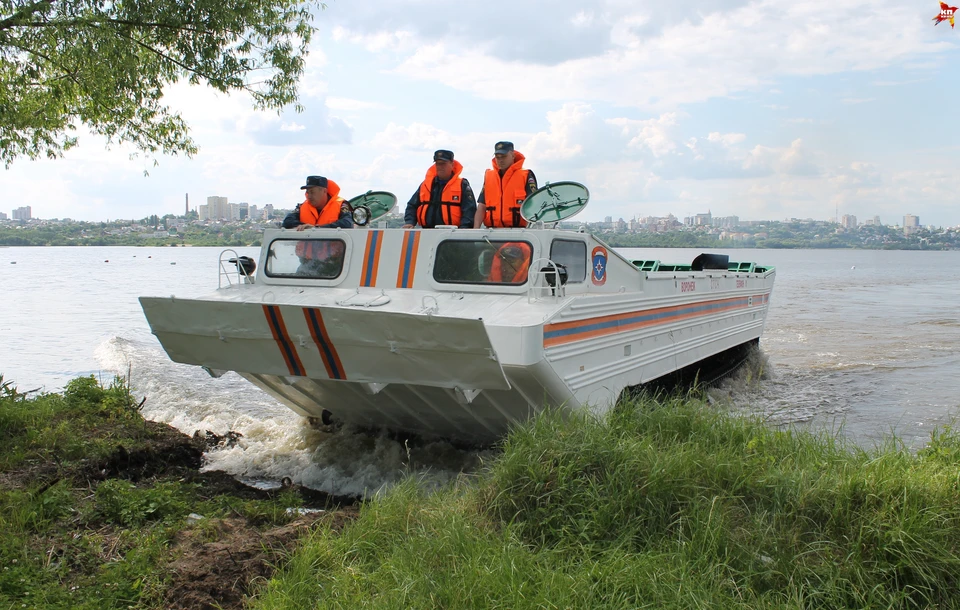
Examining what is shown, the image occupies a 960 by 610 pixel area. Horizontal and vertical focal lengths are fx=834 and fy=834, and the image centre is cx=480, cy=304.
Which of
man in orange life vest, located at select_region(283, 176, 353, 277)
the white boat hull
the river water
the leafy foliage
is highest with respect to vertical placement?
the leafy foliage

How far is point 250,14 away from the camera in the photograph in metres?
7.36

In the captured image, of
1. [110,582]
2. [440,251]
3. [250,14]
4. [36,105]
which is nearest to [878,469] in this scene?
[440,251]

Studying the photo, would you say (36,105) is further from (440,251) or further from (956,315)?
(956,315)

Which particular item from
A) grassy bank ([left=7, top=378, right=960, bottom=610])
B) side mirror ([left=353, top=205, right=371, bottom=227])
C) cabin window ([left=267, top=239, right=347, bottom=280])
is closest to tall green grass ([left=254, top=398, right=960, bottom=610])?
grassy bank ([left=7, top=378, right=960, bottom=610])

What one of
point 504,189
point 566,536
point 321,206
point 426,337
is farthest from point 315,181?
point 566,536

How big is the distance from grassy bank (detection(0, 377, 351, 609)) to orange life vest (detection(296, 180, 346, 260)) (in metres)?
1.95

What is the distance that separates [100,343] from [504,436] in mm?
12009

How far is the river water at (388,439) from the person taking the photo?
718cm

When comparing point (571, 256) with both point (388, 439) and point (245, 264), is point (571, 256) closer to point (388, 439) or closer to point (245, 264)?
point (388, 439)

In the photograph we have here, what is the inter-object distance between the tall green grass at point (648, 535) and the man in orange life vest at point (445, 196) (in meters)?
2.60

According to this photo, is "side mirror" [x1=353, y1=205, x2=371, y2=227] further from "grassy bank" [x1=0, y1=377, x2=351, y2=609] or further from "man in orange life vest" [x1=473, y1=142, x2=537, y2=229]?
"grassy bank" [x1=0, y1=377, x2=351, y2=609]

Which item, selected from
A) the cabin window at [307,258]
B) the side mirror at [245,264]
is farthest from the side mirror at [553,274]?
the side mirror at [245,264]

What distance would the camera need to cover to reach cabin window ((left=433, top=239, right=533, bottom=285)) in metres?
6.26

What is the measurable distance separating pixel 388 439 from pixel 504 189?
2.43 metres
